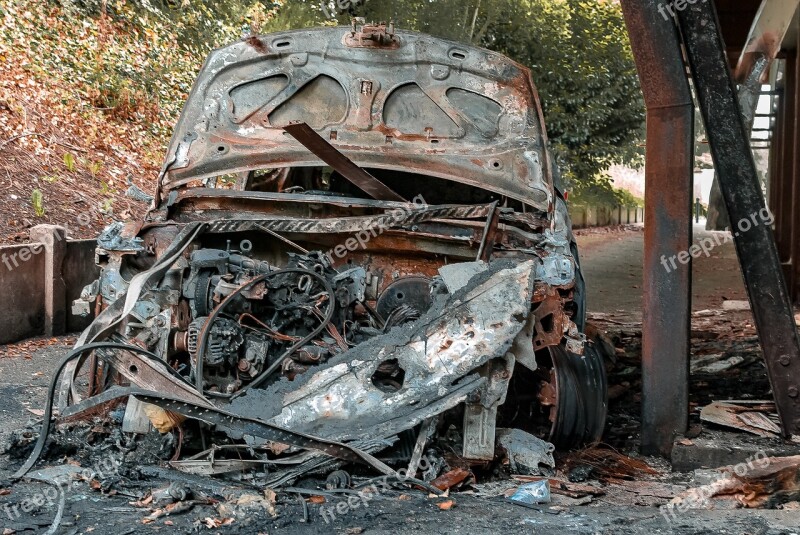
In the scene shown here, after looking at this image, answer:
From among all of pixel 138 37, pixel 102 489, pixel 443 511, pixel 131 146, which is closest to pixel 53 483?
pixel 102 489

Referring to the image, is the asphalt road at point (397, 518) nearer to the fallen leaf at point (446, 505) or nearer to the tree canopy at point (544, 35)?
the fallen leaf at point (446, 505)

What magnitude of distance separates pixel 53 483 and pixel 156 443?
42 centimetres

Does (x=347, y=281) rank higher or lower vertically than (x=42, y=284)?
higher

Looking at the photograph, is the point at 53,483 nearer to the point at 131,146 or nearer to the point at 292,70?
the point at 292,70

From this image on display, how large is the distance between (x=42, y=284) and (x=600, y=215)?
→ 1992cm

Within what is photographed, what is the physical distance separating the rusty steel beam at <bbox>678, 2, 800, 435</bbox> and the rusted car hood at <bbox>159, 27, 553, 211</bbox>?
40.0 inches

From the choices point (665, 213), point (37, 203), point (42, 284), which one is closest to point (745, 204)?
point (665, 213)

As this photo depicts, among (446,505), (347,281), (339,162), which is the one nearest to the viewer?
(446,505)

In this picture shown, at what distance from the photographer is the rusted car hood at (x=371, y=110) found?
5051 millimetres

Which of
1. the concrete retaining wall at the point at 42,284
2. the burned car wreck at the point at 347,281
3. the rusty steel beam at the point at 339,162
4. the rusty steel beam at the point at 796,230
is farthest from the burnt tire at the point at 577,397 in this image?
the rusty steel beam at the point at 796,230

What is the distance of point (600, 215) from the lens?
25219 mm

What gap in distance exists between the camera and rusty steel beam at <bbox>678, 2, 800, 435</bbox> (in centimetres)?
408

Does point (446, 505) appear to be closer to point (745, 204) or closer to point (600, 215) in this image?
point (745, 204)

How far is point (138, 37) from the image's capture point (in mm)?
14453
